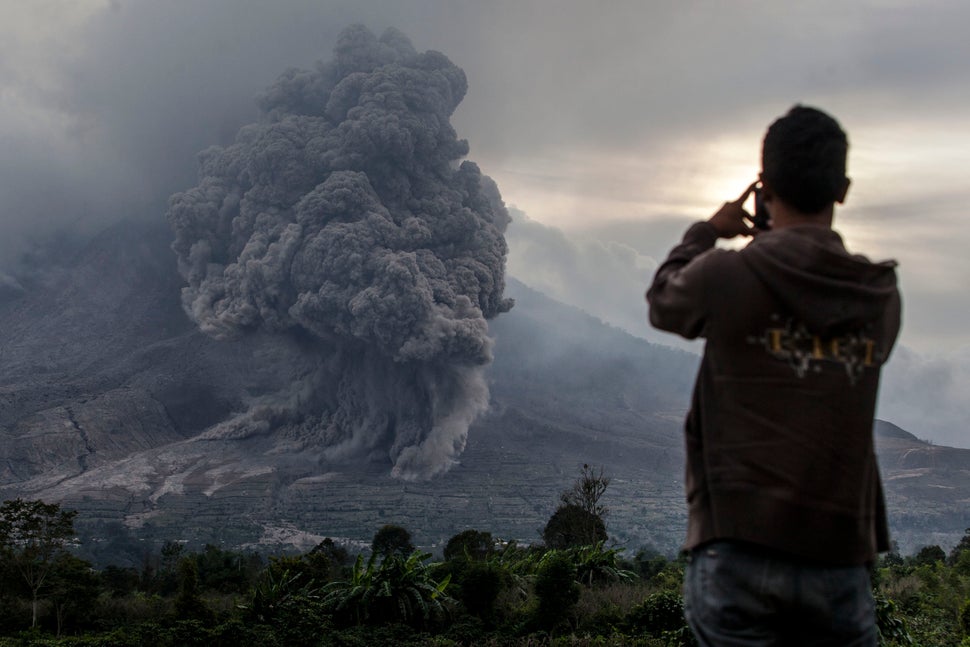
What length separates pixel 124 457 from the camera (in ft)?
348

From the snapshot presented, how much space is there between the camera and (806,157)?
216cm

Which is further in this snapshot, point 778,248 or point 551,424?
point 551,424

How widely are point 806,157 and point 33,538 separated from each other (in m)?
20.4

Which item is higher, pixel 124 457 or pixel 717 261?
pixel 717 261

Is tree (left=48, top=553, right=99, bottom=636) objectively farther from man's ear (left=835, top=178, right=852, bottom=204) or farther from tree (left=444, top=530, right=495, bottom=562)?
man's ear (left=835, top=178, right=852, bottom=204)

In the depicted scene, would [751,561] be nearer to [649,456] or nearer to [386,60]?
[386,60]

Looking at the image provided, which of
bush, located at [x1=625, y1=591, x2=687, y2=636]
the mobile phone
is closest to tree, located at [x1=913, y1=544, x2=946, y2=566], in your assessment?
bush, located at [x1=625, y1=591, x2=687, y2=636]

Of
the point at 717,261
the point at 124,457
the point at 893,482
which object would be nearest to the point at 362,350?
the point at 124,457

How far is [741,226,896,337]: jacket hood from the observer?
2.00 m

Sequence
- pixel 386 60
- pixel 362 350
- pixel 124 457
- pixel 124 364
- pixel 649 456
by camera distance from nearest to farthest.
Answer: pixel 386 60
pixel 362 350
pixel 124 457
pixel 649 456
pixel 124 364

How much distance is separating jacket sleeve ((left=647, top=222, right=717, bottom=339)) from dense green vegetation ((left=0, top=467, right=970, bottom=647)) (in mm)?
9143

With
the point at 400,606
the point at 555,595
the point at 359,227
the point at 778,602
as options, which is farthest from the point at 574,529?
the point at 359,227

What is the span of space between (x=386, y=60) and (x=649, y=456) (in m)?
58.0

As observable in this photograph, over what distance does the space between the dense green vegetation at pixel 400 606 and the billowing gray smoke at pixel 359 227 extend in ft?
166
